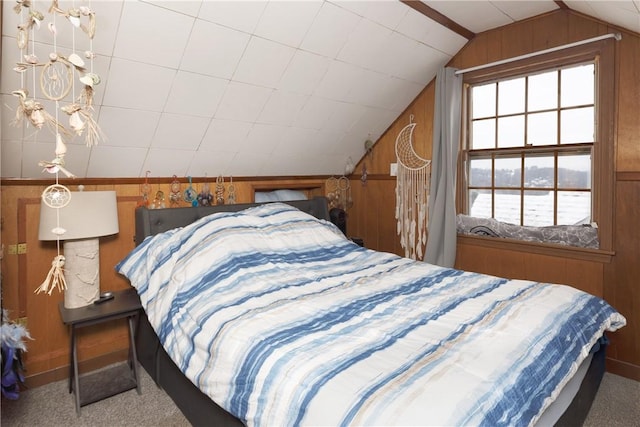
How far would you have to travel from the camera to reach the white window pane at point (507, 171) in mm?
3105

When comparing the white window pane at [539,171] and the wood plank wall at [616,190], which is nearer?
the wood plank wall at [616,190]

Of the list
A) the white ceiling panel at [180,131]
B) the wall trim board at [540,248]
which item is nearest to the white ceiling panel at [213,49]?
the white ceiling panel at [180,131]

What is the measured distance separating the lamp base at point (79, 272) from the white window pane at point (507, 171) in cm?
299

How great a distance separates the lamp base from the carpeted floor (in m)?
0.55

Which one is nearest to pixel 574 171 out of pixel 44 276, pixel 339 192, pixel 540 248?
pixel 540 248

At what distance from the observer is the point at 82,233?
216cm

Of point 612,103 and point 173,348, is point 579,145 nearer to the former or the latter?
point 612,103

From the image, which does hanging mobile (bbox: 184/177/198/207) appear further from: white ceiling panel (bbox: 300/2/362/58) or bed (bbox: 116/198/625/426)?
white ceiling panel (bbox: 300/2/362/58)

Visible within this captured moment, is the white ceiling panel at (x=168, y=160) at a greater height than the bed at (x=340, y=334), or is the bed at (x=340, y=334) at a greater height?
the white ceiling panel at (x=168, y=160)

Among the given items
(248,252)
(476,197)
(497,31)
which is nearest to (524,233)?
(476,197)

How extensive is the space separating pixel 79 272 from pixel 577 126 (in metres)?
3.40

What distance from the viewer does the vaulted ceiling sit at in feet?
6.51

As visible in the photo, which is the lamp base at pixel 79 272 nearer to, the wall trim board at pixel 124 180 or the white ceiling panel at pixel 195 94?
the wall trim board at pixel 124 180

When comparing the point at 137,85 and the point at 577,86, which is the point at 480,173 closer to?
the point at 577,86
